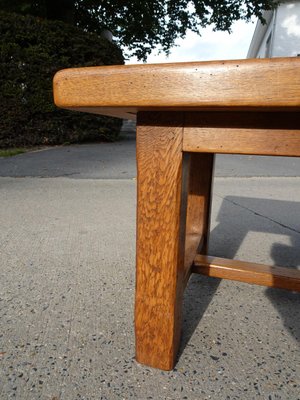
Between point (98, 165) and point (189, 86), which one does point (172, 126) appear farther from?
point (98, 165)

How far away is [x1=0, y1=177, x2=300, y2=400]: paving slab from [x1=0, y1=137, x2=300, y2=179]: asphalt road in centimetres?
162

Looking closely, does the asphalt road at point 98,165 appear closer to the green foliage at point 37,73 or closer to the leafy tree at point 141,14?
the green foliage at point 37,73

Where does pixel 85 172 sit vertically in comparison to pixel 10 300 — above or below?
below

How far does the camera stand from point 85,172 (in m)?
3.65

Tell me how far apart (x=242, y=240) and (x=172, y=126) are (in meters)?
1.26

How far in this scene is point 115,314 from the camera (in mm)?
1062

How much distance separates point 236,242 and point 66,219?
102 centimetres

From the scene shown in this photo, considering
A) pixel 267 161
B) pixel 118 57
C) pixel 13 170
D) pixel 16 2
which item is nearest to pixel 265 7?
pixel 118 57

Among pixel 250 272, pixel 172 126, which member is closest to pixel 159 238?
pixel 172 126

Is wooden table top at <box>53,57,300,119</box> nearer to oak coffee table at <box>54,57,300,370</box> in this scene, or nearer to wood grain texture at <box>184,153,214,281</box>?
oak coffee table at <box>54,57,300,370</box>

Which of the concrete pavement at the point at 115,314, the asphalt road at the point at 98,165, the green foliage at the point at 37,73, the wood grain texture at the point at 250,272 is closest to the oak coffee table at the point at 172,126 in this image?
the concrete pavement at the point at 115,314

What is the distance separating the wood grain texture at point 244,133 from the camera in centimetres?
62

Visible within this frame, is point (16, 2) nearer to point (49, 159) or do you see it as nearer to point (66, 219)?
point (49, 159)

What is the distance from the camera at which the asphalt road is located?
3604 mm
